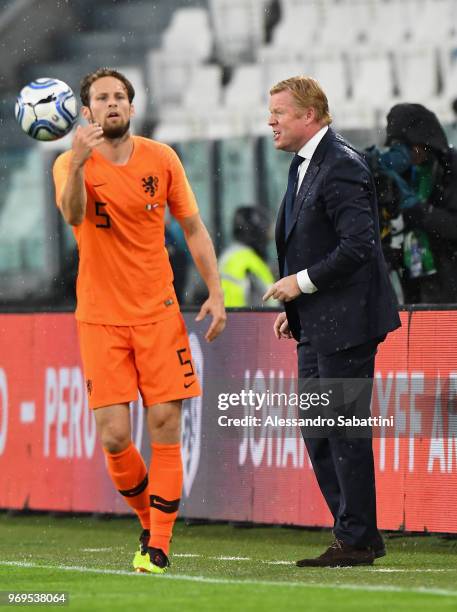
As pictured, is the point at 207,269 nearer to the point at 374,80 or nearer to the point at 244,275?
the point at 244,275

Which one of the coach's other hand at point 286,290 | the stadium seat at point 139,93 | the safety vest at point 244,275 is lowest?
the safety vest at point 244,275

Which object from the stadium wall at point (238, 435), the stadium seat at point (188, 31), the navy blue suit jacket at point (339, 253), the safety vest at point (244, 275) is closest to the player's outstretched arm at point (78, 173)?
the navy blue suit jacket at point (339, 253)

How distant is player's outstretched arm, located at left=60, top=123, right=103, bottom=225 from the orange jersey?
0.71 feet

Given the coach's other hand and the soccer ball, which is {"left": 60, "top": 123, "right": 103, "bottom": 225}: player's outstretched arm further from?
the soccer ball

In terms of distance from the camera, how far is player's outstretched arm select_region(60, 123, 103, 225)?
6441 millimetres

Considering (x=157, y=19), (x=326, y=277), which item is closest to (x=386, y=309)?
(x=326, y=277)

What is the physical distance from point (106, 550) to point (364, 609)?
3519mm

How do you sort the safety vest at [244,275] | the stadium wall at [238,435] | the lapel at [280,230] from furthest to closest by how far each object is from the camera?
the safety vest at [244,275]
the stadium wall at [238,435]
the lapel at [280,230]

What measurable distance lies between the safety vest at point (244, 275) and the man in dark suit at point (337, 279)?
225 inches

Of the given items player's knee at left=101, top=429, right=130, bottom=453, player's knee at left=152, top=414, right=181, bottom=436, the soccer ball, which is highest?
the soccer ball

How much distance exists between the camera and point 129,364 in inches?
270

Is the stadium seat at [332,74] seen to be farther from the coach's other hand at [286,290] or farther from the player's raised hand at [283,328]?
the coach's other hand at [286,290]

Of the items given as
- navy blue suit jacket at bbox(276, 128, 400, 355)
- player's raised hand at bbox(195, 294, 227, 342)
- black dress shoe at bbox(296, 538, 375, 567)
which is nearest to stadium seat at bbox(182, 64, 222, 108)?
navy blue suit jacket at bbox(276, 128, 400, 355)

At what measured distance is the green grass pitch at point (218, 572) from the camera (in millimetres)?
5262
